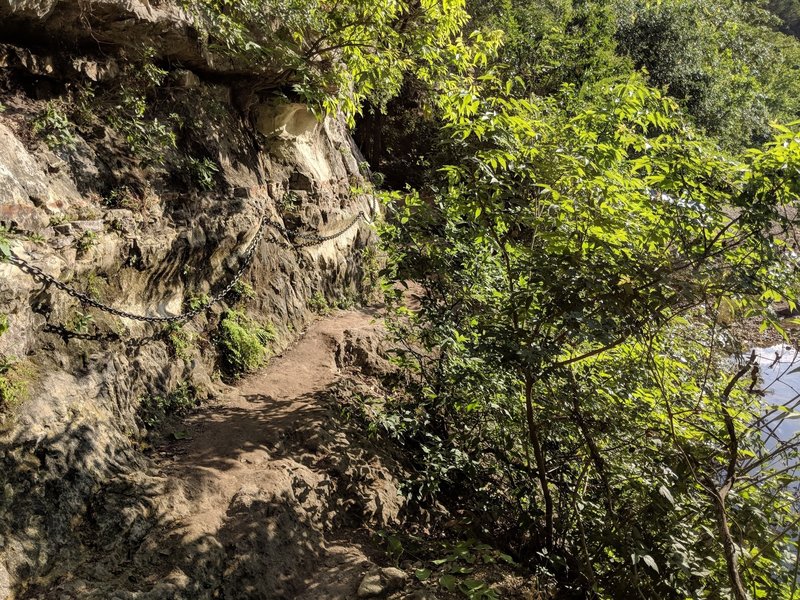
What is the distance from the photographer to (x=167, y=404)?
5.61 meters

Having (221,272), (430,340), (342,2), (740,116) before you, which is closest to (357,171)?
(342,2)

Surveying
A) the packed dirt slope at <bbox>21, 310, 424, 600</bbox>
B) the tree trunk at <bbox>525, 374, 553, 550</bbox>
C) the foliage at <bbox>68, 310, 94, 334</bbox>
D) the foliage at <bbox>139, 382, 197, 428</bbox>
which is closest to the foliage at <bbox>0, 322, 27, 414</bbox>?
the foliage at <bbox>68, 310, 94, 334</bbox>

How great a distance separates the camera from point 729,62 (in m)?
24.5

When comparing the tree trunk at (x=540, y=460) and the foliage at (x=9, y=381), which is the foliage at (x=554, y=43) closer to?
the tree trunk at (x=540, y=460)

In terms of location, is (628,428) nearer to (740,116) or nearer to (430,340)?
(430,340)

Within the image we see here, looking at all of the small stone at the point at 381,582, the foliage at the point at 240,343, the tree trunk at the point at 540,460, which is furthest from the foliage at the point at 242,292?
the tree trunk at the point at 540,460

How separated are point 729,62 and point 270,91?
24.1 metres

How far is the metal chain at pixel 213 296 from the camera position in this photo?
4.35m

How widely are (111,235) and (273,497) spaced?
3.05m

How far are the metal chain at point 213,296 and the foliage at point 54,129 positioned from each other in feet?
5.66

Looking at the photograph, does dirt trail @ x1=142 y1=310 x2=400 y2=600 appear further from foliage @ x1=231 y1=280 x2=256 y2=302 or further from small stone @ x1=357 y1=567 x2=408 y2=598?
foliage @ x1=231 y1=280 x2=256 y2=302

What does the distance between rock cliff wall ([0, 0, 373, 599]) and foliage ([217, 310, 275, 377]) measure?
0.47ft

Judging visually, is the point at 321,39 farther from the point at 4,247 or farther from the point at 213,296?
the point at 4,247

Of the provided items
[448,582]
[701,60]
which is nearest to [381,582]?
[448,582]
